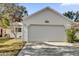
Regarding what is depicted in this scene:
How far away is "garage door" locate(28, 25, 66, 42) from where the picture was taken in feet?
31.7

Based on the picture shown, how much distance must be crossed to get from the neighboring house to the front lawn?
0.86ft

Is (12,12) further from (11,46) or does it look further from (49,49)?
(49,49)

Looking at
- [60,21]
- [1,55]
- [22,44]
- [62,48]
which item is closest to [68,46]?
[62,48]

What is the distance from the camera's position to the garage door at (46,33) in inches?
380

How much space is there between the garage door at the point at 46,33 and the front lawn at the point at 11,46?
0.39m

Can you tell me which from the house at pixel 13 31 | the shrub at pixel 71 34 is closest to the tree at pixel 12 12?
the house at pixel 13 31

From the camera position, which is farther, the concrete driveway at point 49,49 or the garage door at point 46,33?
the garage door at point 46,33

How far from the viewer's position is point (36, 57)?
9203 millimetres

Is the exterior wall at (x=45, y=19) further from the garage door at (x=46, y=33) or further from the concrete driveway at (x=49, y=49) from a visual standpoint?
the concrete driveway at (x=49, y=49)

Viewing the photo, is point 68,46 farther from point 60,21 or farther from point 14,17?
A: point 14,17

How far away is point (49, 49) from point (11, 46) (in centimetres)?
127

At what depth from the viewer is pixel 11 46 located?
974cm

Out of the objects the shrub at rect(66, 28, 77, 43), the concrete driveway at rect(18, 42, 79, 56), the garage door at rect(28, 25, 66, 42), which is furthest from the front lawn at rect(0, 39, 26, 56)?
the shrub at rect(66, 28, 77, 43)

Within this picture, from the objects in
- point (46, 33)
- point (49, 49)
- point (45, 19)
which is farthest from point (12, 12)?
point (49, 49)
